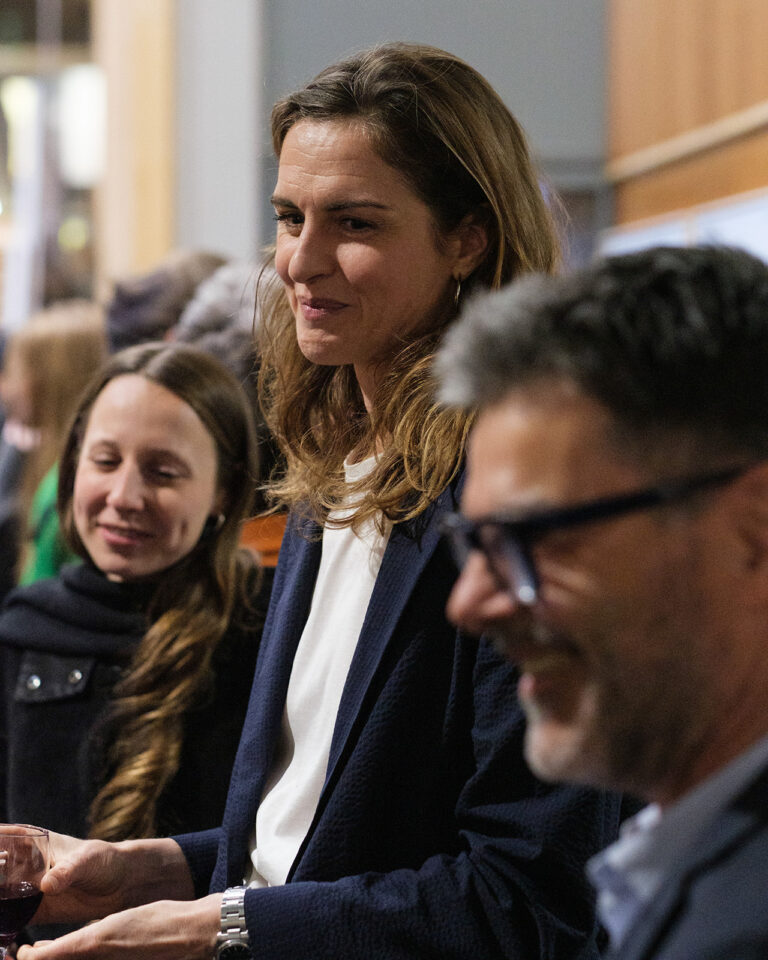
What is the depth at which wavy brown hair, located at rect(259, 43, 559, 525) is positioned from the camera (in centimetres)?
151

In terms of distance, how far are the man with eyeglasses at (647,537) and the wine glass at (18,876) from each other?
31.5 inches

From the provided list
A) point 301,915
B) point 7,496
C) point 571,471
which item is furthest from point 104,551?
point 7,496

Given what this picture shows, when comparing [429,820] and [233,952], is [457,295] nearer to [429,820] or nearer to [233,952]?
[429,820]

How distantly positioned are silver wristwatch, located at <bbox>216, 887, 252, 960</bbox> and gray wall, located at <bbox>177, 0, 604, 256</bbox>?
16.6ft

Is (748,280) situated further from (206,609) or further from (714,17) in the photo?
(714,17)

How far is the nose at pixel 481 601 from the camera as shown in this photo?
0.96 m

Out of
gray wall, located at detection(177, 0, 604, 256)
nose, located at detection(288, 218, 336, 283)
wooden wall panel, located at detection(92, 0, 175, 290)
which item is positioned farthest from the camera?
wooden wall panel, located at detection(92, 0, 175, 290)

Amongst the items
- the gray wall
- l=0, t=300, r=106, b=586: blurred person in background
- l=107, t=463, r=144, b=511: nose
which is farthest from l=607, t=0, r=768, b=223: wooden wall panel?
l=107, t=463, r=144, b=511: nose

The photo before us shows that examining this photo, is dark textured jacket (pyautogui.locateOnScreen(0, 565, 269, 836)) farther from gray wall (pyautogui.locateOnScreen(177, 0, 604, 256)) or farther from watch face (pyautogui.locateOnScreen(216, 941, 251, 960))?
gray wall (pyautogui.locateOnScreen(177, 0, 604, 256))

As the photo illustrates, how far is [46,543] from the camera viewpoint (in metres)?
3.22

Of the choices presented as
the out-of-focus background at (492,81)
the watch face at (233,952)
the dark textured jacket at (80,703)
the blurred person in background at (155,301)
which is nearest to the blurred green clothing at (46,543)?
the blurred person in background at (155,301)

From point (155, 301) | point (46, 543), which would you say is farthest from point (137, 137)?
point (46, 543)

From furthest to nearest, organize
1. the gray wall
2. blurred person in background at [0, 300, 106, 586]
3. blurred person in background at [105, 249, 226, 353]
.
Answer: the gray wall < blurred person in background at [0, 300, 106, 586] < blurred person in background at [105, 249, 226, 353]

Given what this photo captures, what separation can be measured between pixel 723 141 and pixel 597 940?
482 cm
